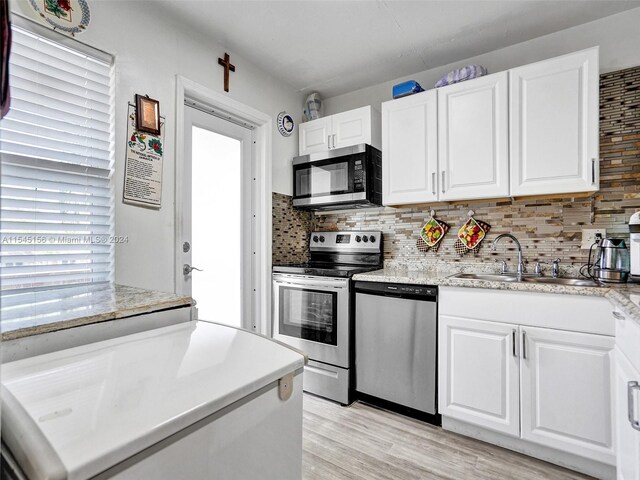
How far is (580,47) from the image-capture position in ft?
7.05

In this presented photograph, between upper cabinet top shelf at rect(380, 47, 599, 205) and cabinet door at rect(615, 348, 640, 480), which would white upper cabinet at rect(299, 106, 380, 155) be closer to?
upper cabinet top shelf at rect(380, 47, 599, 205)

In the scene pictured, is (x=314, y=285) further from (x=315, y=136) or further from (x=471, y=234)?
(x=315, y=136)

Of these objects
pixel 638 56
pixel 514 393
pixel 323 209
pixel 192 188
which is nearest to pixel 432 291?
pixel 514 393

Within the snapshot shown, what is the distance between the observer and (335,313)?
2379mm

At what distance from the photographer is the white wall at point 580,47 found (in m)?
2.01

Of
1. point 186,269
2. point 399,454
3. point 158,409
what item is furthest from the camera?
point 186,269

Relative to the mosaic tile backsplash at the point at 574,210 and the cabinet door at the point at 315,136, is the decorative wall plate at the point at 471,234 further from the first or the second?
the cabinet door at the point at 315,136

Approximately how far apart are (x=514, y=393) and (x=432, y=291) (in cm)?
66

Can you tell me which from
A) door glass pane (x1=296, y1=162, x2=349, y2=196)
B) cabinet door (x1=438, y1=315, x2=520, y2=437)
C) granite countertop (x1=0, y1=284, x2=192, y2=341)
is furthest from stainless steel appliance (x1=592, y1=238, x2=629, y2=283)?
granite countertop (x1=0, y1=284, x2=192, y2=341)

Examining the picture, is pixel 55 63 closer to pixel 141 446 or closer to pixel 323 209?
pixel 141 446

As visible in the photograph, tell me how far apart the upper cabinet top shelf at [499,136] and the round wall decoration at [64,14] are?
1850mm

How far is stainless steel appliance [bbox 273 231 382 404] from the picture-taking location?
2.35 meters

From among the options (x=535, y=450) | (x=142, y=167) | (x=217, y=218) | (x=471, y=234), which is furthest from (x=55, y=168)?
(x=535, y=450)

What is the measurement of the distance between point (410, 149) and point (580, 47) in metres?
1.19
